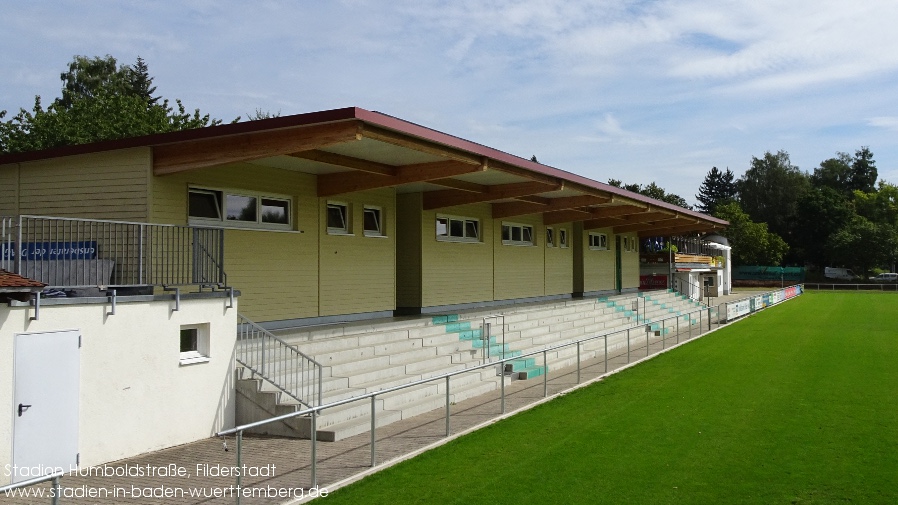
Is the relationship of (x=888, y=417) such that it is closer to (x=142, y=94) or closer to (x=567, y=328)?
(x=567, y=328)

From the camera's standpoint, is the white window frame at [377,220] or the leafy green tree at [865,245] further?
the leafy green tree at [865,245]

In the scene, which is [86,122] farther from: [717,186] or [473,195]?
[717,186]

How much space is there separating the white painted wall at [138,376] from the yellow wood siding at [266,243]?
6.39 feet

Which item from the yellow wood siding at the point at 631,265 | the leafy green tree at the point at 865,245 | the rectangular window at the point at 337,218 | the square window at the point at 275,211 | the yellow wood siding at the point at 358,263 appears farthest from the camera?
→ the leafy green tree at the point at 865,245

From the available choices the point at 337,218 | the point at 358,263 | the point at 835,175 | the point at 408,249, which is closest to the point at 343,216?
the point at 337,218

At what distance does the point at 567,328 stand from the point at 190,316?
13.0 meters

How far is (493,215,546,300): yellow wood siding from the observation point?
22156 millimetres

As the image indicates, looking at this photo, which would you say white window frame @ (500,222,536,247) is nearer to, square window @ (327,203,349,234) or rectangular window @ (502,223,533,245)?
rectangular window @ (502,223,533,245)

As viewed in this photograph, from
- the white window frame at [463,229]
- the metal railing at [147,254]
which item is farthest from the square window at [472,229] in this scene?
the metal railing at [147,254]

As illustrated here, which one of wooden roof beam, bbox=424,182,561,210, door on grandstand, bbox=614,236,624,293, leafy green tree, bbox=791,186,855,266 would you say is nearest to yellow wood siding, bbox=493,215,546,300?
Result: wooden roof beam, bbox=424,182,561,210

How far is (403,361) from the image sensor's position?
1344 cm

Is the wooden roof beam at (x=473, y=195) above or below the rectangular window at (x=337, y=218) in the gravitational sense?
above

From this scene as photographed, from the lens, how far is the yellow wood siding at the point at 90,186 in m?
11.1

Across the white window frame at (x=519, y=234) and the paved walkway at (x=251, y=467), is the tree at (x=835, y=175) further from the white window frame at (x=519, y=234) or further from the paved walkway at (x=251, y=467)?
the paved walkway at (x=251, y=467)
